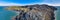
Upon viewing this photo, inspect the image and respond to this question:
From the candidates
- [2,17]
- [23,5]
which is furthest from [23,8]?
[2,17]

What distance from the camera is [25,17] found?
0.56m

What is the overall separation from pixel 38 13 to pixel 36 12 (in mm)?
17

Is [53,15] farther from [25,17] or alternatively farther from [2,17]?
[2,17]

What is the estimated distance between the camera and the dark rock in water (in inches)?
22.1

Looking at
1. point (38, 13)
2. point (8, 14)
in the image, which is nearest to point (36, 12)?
point (38, 13)

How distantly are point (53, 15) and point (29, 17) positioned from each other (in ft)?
0.60

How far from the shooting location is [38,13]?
565 mm

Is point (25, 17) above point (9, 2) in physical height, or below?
below

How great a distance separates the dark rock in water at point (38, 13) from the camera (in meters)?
0.56

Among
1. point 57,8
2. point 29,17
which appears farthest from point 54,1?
point 29,17

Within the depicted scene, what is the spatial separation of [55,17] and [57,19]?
2 cm

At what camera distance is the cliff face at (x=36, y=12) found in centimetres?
56

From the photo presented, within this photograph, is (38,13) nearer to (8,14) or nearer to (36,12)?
(36,12)

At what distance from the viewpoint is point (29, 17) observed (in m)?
0.56
